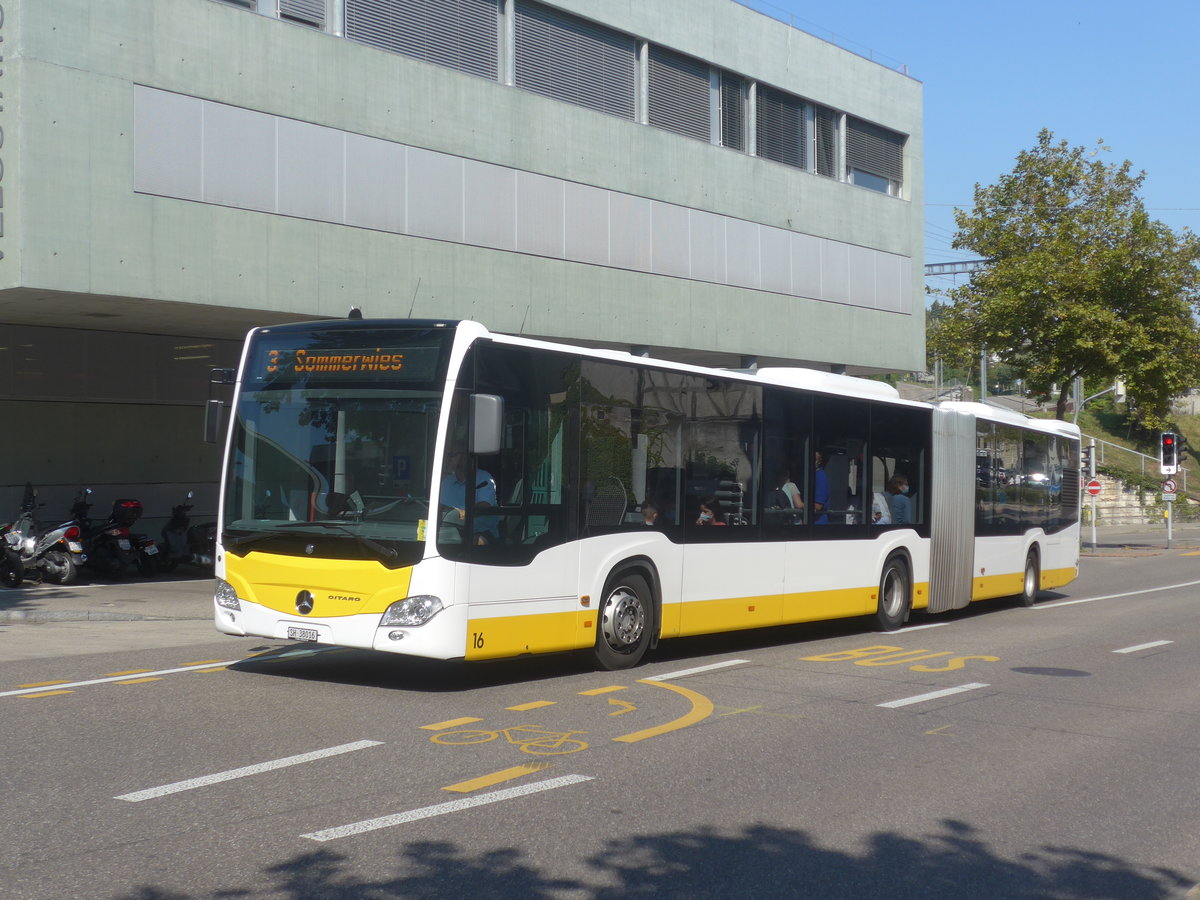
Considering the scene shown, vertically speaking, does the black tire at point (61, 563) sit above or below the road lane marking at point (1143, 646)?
above

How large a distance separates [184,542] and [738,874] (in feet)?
57.8

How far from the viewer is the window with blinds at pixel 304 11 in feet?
67.2

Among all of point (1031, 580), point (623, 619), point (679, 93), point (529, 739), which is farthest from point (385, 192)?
point (529, 739)

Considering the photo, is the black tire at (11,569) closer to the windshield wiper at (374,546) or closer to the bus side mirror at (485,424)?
the windshield wiper at (374,546)

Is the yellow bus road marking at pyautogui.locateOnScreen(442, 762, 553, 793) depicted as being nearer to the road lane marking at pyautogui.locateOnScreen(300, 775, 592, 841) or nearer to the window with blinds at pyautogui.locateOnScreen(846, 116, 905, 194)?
the road lane marking at pyautogui.locateOnScreen(300, 775, 592, 841)

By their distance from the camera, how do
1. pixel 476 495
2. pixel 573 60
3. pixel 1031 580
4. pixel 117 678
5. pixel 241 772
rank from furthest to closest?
1. pixel 573 60
2. pixel 1031 580
3. pixel 117 678
4. pixel 476 495
5. pixel 241 772

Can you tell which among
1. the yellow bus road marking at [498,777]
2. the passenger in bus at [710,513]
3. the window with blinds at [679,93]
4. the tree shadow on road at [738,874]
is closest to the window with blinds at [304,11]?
the window with blinds at [679,93]

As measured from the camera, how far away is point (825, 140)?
31625 mm

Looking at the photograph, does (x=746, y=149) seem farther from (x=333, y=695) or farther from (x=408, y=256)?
(x=333, y=695)

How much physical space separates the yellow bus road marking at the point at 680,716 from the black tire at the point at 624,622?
1.40 feet

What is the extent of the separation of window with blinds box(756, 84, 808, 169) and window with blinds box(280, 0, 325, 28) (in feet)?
38.3

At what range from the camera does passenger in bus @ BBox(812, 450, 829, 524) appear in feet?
47.1

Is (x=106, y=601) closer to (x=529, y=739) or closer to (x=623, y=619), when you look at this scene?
(x=623, y=619)

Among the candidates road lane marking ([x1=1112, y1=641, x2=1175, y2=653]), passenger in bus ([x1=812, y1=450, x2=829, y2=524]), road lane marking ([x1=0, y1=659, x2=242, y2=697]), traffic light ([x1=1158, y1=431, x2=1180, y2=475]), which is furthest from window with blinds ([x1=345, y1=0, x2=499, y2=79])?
traffic light ([x1=1158, y1=431, x2=1180, y2=475])
